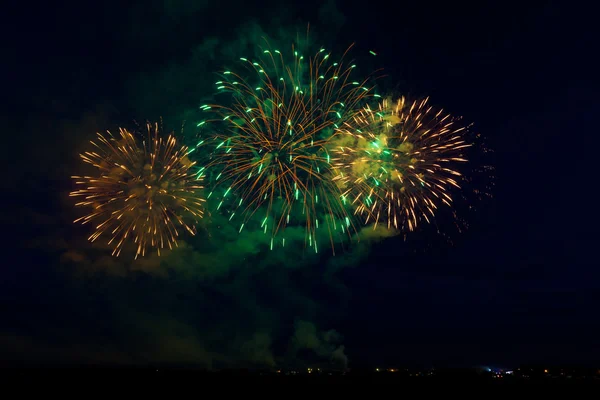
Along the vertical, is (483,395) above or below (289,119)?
below

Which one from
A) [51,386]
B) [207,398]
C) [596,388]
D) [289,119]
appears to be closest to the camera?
[289,119]

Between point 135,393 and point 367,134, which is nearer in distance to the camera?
point 367,134

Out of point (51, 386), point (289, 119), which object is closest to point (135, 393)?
point (51, 386)

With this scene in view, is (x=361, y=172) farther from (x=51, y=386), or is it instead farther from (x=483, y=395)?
(x=51, y=386)

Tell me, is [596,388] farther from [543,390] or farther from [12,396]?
[12,396]

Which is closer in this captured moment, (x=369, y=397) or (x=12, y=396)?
(x=12, y=396)

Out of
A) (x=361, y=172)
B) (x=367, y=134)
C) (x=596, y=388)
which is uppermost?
(x=367, y=134)

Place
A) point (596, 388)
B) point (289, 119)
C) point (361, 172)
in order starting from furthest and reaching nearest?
point (596, 388) < point (361, 172) < point (289, 119)

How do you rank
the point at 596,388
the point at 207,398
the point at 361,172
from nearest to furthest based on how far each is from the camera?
the point at 361,172
the point at 207,398
the point at 596,388

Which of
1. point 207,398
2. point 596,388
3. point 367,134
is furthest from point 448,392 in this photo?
point 367,134
